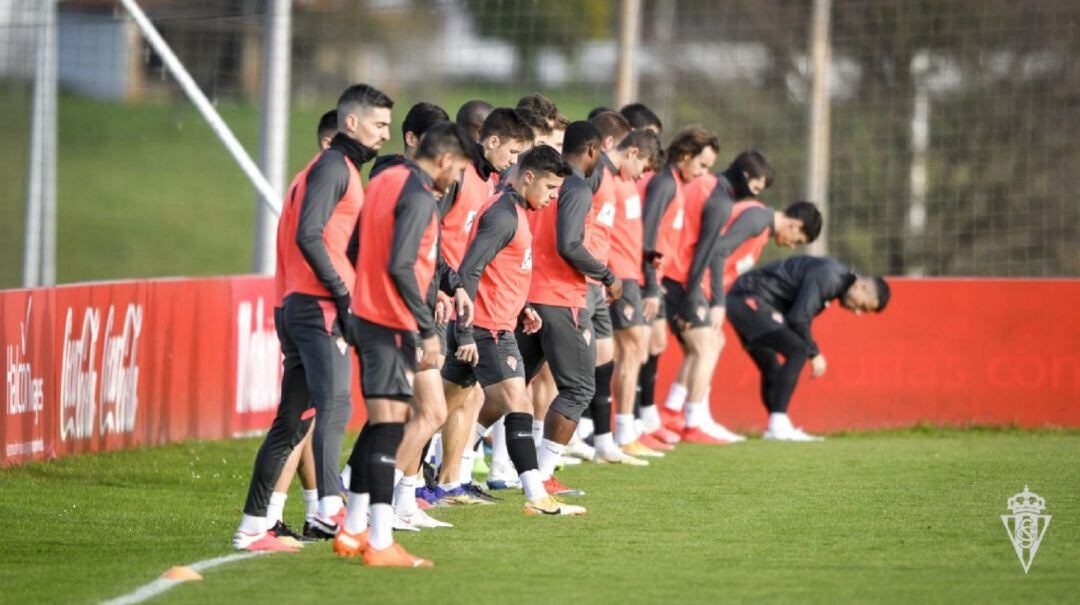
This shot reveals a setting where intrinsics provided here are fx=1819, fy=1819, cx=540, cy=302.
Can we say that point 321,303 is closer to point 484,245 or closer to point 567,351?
point 484,245

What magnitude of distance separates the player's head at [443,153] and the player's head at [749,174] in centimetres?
708

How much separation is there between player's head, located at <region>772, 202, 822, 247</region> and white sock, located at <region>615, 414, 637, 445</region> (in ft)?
7.81

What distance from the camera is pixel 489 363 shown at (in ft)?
36.2

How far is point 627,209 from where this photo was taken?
14.2 m

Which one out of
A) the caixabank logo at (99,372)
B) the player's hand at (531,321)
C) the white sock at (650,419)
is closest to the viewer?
the player's hand at (531,321)

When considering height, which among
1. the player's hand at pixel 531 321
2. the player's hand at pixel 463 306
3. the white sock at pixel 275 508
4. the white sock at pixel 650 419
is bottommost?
the white sock at pixel 650 419

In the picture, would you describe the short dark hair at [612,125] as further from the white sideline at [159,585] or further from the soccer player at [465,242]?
the white sideline at [159,585]

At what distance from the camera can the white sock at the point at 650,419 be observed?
15.8m

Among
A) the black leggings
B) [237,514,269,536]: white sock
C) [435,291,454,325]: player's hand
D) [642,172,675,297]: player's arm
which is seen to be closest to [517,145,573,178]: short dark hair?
[435,291,454,325]: player's hand

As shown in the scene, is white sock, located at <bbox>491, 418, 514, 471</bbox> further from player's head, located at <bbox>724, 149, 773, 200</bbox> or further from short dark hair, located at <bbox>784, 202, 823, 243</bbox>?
short dark hair, located at <bbox>784, 202, 823, 243</bbox>

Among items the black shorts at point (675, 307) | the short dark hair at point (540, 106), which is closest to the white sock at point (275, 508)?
the short dark hair at point (540, 106)

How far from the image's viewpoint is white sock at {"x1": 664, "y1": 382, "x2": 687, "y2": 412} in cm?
1619

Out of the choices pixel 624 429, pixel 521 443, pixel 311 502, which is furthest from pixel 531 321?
pixel 624 429

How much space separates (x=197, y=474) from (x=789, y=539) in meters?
5.05
